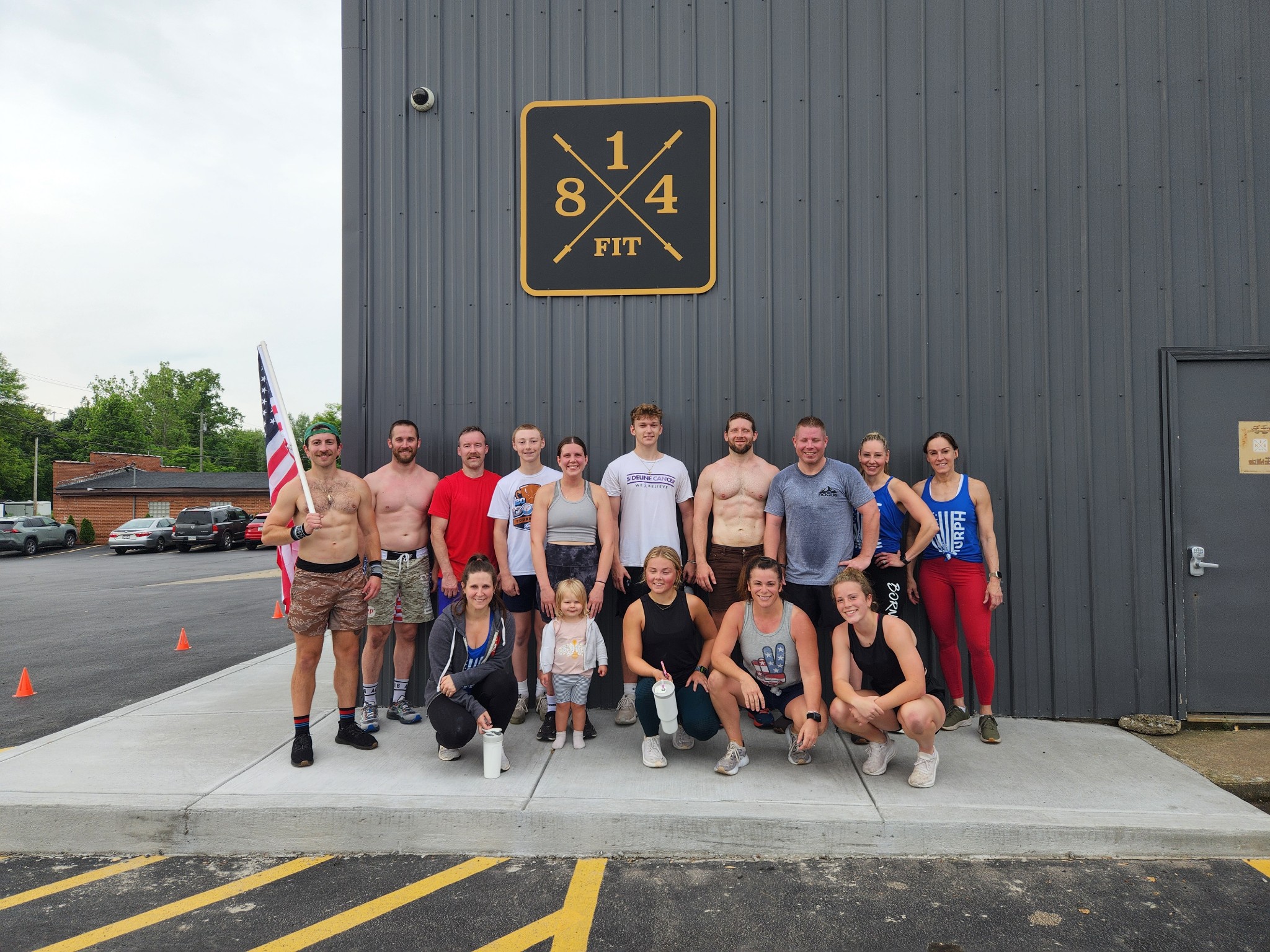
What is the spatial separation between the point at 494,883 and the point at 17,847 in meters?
2.43

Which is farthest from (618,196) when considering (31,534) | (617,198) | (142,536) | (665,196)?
(31,534)

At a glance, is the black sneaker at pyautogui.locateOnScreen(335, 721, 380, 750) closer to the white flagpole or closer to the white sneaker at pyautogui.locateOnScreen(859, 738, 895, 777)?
the white flagpole

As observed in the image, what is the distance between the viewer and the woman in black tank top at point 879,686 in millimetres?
3729

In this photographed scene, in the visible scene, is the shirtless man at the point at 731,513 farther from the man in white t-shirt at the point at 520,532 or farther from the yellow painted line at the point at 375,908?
the yellow painted line at the point at 375,908

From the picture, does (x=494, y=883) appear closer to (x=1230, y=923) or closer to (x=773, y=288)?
(x=1230, y=923)

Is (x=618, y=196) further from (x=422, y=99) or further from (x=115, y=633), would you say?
(x=115, y=633)

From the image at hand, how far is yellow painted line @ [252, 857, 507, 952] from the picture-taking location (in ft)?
8.89

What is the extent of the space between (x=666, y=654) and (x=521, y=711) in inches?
52.4

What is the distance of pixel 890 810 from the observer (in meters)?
3.46

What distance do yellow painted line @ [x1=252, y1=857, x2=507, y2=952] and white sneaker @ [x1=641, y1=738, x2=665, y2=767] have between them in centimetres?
96

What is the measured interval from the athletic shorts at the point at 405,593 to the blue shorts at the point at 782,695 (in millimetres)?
2379

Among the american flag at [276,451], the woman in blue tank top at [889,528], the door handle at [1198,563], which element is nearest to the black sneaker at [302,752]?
the american flag at [276,451]

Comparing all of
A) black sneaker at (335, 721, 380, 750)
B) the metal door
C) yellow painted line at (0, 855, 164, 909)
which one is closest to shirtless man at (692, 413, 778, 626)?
black sneaker at (335, 721, 380, 750)

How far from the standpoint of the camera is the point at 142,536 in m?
27.5
